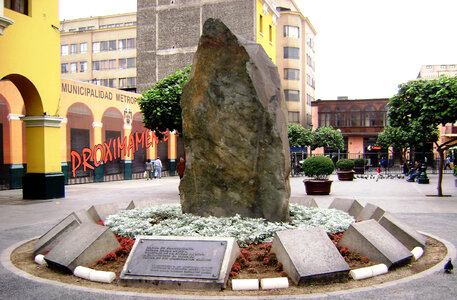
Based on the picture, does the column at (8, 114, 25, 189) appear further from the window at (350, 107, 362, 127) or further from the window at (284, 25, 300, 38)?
the window at (350, 107, 362, 127)

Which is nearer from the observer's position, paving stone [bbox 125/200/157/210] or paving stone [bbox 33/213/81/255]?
paving stone [bbox 33/213/81/255]

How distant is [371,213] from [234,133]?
2.99 m

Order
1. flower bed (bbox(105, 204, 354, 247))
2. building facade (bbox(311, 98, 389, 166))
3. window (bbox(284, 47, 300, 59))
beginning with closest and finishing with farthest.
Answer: flower bed (bbox(105, 204, 354, 247)) < window (bbox(284, 47, 300, 59)) < building facade (bbox(311, 98, 389, 166))

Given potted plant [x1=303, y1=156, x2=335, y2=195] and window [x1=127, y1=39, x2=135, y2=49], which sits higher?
window [x1=127, y1=39, x2=135, y2=49]

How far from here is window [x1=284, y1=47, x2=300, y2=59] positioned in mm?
52000

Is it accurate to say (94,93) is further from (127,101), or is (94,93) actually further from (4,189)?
(4,189)

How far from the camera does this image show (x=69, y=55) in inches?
2206

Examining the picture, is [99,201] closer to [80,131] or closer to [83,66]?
[80,131]

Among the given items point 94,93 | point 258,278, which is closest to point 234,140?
point 258,278

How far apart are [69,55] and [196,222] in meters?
55.0

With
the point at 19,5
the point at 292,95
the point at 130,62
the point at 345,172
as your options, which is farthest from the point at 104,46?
the point at 19,5

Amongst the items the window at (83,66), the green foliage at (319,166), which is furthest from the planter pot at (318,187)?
the window at (83,66)

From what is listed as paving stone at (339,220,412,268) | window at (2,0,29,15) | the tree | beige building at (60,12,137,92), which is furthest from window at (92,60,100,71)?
paving stone at (339,220,412,268)

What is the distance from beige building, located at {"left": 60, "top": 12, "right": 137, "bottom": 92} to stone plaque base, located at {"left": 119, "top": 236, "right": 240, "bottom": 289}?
5072 centimetres
